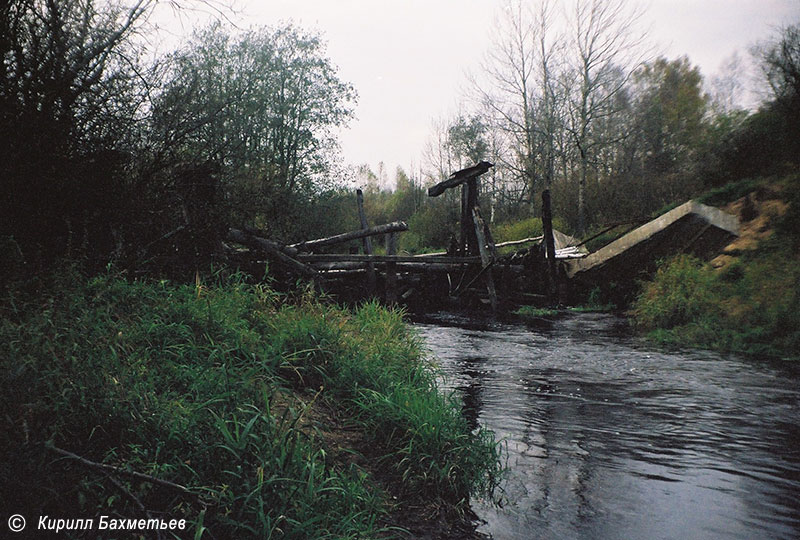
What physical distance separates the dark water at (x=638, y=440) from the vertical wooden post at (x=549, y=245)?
22.0ft

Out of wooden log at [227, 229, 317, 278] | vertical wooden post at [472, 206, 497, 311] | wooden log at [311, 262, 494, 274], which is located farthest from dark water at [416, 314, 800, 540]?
wooden log at [311, 262, 494, 274]

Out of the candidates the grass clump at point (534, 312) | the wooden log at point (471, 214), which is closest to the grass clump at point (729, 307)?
the grass clump at point (534, 312)

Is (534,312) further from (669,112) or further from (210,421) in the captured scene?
(669,112)

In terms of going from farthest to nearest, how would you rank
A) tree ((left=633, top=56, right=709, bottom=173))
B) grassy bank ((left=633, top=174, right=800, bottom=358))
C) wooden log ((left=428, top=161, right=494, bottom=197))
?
1. tree ((left=633, top=56, right=709, bottom=173))
2. wooden log ((left=428, top=161, right=494, bottom=197))
3. grassy bank ((left=633, top=174, right=800, bottom=358))

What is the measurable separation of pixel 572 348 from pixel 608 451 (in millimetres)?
4990

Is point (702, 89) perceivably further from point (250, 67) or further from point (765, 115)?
point (250, 67)

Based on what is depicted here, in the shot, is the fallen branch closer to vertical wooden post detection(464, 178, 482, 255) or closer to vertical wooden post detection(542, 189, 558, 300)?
vertical wooden post detection(464, 178, 482, 255)

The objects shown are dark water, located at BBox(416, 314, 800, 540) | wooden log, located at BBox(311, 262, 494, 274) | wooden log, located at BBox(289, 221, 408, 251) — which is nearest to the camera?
dark water, located at BBox(416, 314, 800, 540)

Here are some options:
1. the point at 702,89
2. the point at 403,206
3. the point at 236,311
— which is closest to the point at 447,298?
the point at 236,311

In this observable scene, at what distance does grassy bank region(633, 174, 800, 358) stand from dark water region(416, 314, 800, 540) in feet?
3.19

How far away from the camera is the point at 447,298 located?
16391mm

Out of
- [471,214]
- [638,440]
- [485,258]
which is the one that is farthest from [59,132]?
[471,214]

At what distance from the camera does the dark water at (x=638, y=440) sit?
124 inches

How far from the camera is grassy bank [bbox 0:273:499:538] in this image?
2271 millimetres
